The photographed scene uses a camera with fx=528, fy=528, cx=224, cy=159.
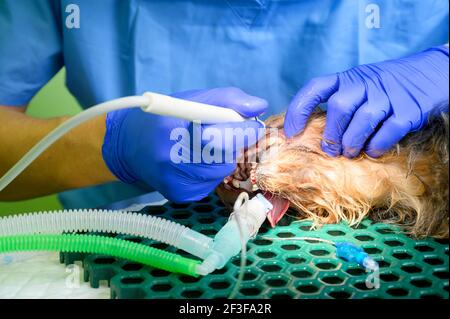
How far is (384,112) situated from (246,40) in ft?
2.20

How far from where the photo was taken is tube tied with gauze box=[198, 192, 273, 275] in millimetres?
1266

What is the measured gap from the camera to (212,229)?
5.00 ft

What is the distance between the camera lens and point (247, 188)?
5.29 feet

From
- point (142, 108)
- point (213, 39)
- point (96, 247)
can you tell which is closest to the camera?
point (142, 108)

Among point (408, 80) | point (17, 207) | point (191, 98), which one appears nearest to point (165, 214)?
point (191, 98)

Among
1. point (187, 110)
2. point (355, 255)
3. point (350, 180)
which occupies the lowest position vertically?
point (355, 255)

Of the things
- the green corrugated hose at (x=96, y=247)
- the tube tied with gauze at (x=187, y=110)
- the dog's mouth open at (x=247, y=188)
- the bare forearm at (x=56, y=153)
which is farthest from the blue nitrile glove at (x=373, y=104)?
the bare forearm at (x=56, y=153)

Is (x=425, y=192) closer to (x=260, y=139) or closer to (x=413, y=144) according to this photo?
(x=413, y=144)

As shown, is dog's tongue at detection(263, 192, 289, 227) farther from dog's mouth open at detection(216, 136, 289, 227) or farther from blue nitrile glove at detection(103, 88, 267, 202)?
blue nitrile glove at detection(103, 88, 267, 202)

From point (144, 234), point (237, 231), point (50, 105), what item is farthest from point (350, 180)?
point (50, 105)

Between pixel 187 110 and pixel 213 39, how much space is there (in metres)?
0.92

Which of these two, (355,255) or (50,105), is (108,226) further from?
(50,105)

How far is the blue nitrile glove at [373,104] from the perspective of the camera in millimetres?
1531

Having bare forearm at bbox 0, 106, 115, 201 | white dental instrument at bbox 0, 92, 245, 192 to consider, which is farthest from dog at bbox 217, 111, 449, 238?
bare forearm at bbox 0, 106, 115, 201
